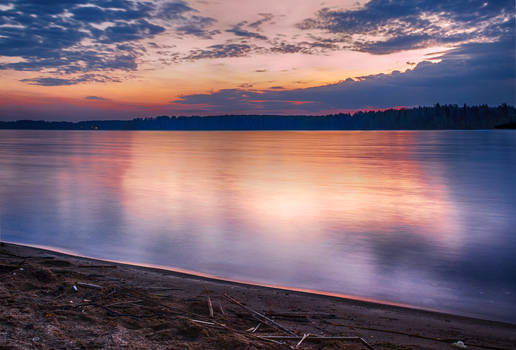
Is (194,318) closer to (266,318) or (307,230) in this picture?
(266,318)

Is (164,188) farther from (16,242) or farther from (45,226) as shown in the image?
(16,242)

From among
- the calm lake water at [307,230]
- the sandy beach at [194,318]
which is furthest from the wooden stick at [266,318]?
the calm lake water at [307,230]

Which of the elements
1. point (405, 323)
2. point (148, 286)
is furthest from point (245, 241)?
point (405, 323)

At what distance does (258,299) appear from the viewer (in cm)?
562

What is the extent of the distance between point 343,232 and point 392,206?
448cm

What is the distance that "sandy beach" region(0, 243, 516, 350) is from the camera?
3.89 metres

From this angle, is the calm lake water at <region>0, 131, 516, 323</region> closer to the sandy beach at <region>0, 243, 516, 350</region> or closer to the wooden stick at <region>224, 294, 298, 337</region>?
the sandy beach at <region>0, 243, 516, 350</region>

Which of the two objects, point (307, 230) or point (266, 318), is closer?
point (266, 318)

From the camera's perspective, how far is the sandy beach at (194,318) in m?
3.89

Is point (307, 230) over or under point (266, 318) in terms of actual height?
under

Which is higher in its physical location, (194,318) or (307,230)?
(194,318)

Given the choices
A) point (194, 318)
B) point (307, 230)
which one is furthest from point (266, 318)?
point (307, 230)

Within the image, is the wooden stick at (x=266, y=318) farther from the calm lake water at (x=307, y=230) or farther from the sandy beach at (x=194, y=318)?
the calm lake water at (x=307, y=230)

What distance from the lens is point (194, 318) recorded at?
4.63 metres
